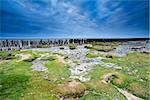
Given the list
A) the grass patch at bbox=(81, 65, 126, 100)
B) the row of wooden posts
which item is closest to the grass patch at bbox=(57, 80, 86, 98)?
the grass patch at bbox=(81, 65, 126, 100)

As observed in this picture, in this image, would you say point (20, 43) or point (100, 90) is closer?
point (100, 90)

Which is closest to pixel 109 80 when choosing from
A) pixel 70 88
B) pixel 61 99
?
pixel 70 88

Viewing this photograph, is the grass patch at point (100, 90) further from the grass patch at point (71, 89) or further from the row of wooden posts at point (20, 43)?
the row of wooden posts at point (20, 43)

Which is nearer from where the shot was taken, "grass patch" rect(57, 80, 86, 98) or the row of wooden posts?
"grass patch" rect(57, 80, 86, 98)

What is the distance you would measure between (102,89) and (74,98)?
2668 millimetres

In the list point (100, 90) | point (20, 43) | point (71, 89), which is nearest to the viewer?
point (71, 89)

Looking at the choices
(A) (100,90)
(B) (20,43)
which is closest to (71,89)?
(A) (100,90)

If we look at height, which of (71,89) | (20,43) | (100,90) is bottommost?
(100,90)

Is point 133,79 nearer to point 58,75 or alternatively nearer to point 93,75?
point 93,75

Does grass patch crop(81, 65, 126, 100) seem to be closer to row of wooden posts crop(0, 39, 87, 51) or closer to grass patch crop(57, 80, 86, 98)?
grass patch crop(57, 80, 86, 98)

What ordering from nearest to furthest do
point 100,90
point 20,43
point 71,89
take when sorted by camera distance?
1. point 71,89
2. point 100,90
3. point 20,43

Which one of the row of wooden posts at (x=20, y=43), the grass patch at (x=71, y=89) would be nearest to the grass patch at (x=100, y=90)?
the grass patch at (x=71, y=89)

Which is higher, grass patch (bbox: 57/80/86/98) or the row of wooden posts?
the row of wooden posts

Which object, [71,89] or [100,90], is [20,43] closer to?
[71,89]
